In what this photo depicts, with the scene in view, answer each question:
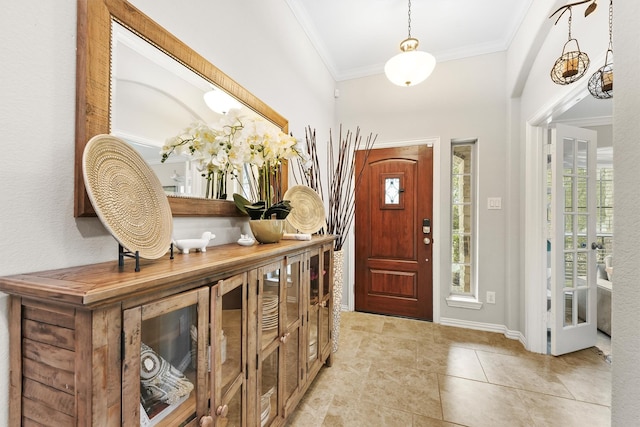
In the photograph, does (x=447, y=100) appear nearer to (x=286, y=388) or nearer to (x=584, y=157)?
(x=584, y=157)

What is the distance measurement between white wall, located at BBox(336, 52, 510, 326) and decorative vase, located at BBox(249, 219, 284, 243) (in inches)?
83.8

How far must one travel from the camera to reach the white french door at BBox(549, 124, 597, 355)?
2.32 meters

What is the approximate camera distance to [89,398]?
0.58 metres

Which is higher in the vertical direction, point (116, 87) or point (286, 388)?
point (116, 87)

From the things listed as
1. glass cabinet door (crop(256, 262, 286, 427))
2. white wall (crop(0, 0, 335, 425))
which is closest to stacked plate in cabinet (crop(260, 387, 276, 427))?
glass cabinet door (crop(256, 262, 286, 427))

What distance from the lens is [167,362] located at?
83 cm

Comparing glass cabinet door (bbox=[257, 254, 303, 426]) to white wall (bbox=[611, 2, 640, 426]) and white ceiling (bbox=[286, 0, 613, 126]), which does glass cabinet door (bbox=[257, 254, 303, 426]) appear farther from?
white ceiling (bbox=[286, 0, 613, 126])

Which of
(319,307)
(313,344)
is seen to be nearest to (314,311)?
(319,307)

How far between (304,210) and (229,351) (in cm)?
111

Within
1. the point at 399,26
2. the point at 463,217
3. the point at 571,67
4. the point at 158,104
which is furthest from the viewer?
the point at 463,217

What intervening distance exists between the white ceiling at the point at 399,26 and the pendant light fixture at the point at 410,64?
0.42m

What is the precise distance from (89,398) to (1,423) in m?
0.39

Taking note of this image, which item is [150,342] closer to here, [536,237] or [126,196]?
[126,196]

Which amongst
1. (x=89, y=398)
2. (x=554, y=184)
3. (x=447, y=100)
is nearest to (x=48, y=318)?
(x=89, y=398)
